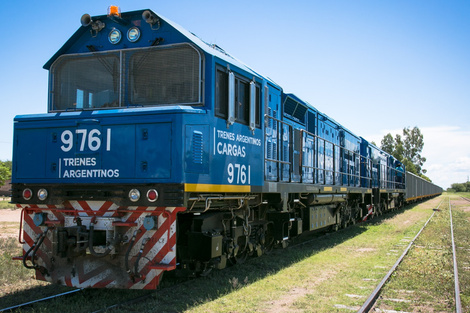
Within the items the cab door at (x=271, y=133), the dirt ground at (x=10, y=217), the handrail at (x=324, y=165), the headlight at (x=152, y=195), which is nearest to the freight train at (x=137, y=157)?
the headlight at (x=152, y=195)

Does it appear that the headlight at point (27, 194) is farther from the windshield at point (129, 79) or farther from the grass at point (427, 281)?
the grass at point (427, 281)

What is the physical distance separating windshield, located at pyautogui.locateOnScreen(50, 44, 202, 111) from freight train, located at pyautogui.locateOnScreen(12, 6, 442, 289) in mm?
15

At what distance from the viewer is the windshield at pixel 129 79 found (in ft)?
19.1

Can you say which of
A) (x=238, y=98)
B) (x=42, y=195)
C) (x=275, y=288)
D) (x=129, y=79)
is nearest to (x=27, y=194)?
(x=42, y=195)

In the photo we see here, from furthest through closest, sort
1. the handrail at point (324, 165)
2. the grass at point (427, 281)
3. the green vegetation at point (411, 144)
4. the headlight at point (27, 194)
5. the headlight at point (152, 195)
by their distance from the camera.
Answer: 1. the green vegetation at point (411, 144)
2. the handrail at point (324, 165)
3. the headlight at point (27, 194)
4. the grass at point (427, 281)
5. the headlight at point (152, 195)

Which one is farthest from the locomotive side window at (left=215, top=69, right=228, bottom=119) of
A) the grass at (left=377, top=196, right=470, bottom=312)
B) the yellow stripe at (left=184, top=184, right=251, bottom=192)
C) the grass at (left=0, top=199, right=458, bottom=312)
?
the grass at (left=377, top=196, right=470, bottom=312)

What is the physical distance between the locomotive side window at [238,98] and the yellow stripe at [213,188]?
0.95 meters

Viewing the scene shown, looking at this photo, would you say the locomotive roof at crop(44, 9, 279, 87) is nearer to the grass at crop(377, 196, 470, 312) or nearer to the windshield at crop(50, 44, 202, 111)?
the windshield at crop(50, 44, 202, 111)

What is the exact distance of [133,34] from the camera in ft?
20.0

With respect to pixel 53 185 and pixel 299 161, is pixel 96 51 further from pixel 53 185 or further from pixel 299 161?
pixel 299 161

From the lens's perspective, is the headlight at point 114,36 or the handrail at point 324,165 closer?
the headlight at point 114,36

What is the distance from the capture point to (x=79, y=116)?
222 inches

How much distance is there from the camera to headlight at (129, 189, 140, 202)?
5363mm

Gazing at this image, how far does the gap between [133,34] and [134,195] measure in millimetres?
2277
